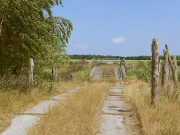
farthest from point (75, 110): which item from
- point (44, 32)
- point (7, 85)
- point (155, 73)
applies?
point (44, 32)

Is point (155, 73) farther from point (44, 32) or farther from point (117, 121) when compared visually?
point (44, 32)

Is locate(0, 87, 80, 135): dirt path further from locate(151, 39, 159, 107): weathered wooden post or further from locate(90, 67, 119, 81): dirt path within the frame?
locate(90, 67, 119, 81): dirt path

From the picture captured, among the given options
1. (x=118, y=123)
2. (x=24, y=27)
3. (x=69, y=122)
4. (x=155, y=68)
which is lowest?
(x=118, y=123)

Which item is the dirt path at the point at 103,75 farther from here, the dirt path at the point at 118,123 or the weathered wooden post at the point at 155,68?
the weathered wooden post at the point at 155,68

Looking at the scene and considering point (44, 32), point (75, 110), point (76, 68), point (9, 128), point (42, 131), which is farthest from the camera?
point (76, 68)

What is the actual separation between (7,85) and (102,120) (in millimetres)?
5308

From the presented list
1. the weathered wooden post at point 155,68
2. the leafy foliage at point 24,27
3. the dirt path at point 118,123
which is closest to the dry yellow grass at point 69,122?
the dirt path at point 118,123

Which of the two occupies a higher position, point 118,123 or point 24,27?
point 24,27

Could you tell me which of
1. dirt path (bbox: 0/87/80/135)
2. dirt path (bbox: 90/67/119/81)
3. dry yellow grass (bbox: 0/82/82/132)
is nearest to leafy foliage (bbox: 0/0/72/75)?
dry yellow grass (bbox: 0/82/82/132)

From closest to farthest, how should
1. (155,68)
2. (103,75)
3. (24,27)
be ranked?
(155,68)
(24,27)
(103,75)

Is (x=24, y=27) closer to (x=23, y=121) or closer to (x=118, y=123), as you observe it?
(x=23, y=121)

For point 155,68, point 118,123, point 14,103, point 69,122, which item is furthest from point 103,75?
point 69,122

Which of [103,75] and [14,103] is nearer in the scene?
[14,103]

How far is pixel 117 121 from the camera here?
551cm
